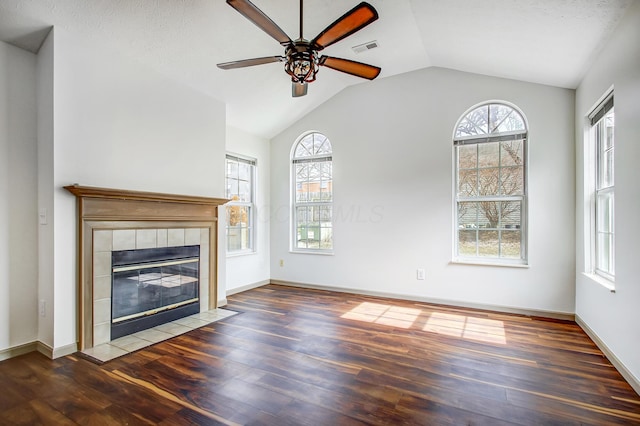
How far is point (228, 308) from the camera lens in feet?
13.6

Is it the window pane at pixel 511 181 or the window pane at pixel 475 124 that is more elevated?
the window pane at pixel 475 124

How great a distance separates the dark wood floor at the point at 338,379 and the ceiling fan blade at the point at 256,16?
7.85 ft

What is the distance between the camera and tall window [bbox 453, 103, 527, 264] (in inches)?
157

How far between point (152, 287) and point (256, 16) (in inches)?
109

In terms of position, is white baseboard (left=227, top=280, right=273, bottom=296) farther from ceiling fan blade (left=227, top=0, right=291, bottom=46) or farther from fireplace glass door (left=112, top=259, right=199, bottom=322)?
ceiling fan blade (left=227, top=0, right=291, bottom=46)

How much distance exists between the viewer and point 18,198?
2.80 m

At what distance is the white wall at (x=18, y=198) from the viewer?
8.95 feet

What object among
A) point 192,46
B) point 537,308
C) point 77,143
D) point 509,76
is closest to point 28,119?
point 77,143

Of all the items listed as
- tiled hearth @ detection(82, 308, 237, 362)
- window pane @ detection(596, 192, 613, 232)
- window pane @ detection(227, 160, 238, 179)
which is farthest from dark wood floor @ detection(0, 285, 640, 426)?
window pane @ detection(227, 160, 238, 179)

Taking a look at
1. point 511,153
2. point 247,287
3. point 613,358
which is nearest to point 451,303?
point 613,358

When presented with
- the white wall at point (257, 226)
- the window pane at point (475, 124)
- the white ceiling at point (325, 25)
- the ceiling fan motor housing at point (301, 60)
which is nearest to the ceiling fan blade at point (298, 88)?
the ceiling fan motor housing at point (301, 60)

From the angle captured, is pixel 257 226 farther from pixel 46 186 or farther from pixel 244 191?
pixel 46 186

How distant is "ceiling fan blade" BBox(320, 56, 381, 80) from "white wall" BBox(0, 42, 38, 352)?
2.59 meters

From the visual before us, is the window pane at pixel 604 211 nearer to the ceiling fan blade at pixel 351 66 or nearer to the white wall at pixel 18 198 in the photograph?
the ceiling fan blade at pixel 351 66
